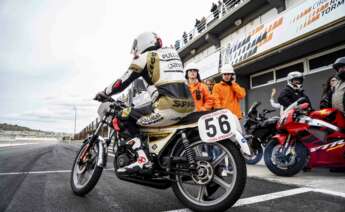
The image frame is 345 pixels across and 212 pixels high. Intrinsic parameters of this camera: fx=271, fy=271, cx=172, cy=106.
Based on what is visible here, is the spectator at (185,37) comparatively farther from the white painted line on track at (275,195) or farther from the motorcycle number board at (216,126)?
the motorcycle number board at (216,126)

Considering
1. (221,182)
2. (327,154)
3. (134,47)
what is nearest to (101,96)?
(134,47)

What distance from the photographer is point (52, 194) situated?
125 inches

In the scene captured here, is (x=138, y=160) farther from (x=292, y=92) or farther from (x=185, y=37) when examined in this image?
(x=185, y=37)

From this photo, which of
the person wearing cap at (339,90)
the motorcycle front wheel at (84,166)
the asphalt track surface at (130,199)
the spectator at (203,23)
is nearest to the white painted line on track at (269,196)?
the asphalt track surface at (130,199)

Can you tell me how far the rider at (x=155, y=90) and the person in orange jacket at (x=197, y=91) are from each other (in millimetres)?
2263

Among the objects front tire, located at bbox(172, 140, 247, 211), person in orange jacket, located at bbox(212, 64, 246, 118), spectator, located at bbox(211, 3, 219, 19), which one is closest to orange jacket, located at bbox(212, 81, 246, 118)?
person in orange jacket, located at bbox(212, 64, 246, 118)

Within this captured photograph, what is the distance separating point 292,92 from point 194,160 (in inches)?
136

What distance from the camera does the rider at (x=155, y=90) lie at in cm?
285

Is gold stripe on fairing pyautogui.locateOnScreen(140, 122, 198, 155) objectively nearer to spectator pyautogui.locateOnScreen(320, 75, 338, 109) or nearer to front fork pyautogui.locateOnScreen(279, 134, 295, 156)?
front fork pyautogui.locateOnScreen(279, 134, 295, 156)

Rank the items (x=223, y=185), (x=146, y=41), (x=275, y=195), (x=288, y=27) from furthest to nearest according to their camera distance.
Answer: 1. (x=288, y=27)
2. (x=146, y=41)
3. (x=275, y=195)
4. (x=223, y=185)

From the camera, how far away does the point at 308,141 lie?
179 inches

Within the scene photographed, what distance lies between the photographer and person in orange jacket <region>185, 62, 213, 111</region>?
5.45 metres

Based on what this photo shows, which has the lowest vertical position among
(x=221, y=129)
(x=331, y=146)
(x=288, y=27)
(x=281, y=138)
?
(x=331, y=146)

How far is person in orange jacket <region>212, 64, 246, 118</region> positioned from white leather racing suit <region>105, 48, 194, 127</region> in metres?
2.75
